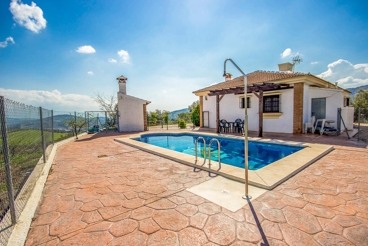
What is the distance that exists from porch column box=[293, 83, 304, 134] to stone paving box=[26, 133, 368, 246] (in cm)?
674

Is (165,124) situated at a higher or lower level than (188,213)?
higher

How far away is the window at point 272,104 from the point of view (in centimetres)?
1140

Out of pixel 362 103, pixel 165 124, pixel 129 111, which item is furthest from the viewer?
pixel 362 103

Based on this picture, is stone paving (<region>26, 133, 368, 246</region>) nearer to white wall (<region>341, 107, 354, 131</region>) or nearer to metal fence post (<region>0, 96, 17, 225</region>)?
metal fence post (<region>0, 96, 17, 225</region>)

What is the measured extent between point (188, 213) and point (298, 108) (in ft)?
35.8

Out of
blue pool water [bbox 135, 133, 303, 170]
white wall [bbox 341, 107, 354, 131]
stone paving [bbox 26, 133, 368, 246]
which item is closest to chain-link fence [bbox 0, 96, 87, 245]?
stone paving [bbox 26, 133, 368, 246]

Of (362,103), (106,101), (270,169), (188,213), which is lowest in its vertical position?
(188,213)

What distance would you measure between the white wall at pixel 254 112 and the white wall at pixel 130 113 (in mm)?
6268

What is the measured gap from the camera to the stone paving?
202 cm

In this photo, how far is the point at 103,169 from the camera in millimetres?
4816

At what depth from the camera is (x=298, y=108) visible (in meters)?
10.3

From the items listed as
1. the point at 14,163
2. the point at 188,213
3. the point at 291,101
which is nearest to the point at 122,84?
the point at 14,163

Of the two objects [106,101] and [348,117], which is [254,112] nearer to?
[348,117]

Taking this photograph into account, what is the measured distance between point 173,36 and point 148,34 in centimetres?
158
